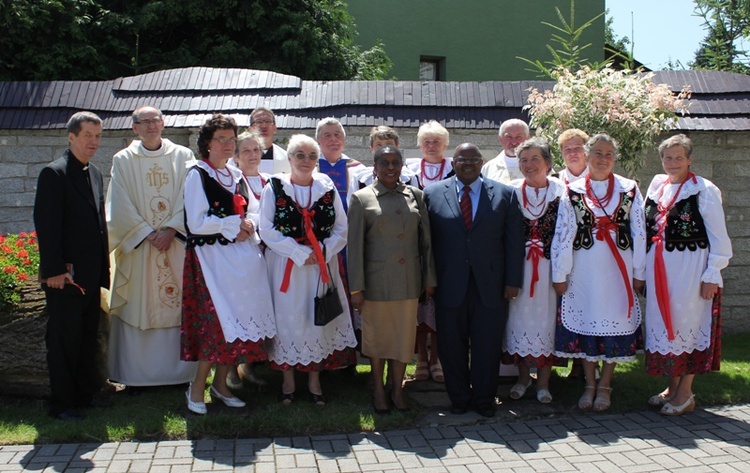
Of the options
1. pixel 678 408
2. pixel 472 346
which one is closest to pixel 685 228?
pixel 678 408

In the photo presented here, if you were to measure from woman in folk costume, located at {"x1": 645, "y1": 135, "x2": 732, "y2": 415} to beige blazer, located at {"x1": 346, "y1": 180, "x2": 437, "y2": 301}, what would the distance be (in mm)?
1723

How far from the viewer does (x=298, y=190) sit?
17.3 feet

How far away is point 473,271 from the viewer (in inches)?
203

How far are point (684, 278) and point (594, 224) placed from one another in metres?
0.75

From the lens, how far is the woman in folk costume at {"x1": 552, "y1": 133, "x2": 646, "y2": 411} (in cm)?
529

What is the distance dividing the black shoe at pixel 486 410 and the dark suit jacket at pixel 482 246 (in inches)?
28.9

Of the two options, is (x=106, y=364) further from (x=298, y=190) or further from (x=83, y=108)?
(x=83, y=108)

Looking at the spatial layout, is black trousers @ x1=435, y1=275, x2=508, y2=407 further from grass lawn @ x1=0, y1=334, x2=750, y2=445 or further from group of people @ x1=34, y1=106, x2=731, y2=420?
grass lawn @ x1=0, y1=334, x2=750, y2=445

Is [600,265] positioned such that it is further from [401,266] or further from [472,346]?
[401,266]

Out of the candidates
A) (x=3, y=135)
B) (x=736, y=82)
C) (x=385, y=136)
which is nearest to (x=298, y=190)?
(x=385, y=136)

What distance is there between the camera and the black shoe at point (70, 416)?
502 centimetres

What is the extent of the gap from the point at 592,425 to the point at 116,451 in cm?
318

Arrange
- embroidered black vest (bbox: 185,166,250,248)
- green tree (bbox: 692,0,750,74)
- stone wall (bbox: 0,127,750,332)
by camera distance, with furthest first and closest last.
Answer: green tree (bbox: 692,0,750,74) < stone wall (bbox: 0,127,750,332) < embroidered black vest (bbox: 185,166,250,248)

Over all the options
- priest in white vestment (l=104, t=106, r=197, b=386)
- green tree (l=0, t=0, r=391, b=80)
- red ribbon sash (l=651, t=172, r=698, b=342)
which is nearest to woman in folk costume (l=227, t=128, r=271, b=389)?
priest in white vestment (l=104, t=106, r=197, b=386)
